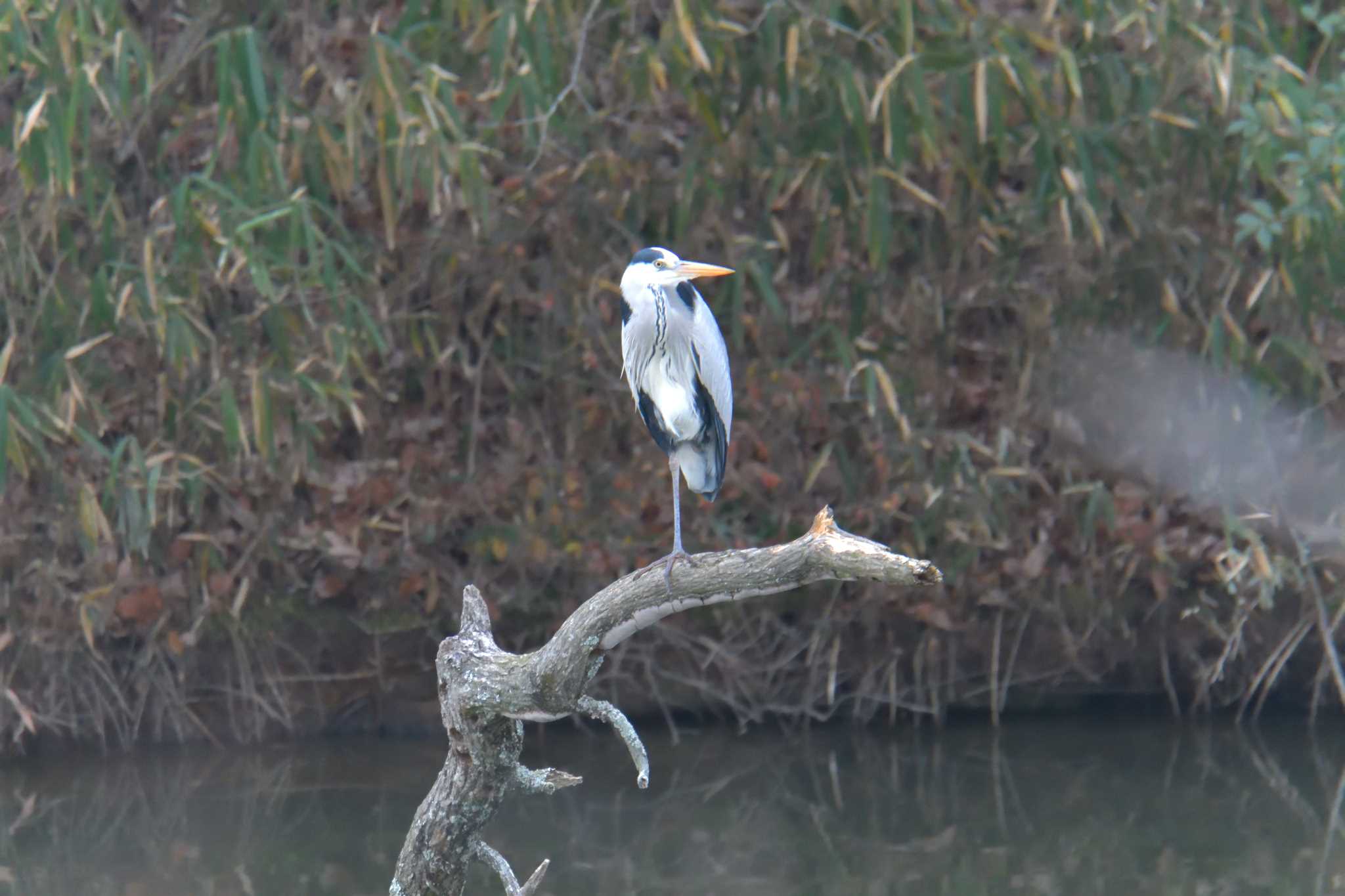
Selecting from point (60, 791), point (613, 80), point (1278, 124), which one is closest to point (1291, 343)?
point (1278, 124)

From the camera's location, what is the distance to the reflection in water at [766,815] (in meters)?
3.50

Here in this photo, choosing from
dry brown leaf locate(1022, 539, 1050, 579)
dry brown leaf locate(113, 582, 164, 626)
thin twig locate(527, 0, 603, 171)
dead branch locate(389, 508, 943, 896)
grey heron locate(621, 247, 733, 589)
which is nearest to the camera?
dead branch locate(389, 508, 943, 896)

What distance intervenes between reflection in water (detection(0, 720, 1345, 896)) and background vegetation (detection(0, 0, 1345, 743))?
172mm

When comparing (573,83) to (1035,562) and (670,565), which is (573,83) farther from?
(670,565)

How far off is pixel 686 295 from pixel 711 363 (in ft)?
0.39

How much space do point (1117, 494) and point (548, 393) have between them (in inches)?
59.5

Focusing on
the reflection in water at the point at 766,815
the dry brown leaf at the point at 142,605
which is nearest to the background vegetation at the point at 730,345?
the dry brown leaf at the point at 142,605

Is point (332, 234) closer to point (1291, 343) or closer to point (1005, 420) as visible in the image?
point (1005, 420)

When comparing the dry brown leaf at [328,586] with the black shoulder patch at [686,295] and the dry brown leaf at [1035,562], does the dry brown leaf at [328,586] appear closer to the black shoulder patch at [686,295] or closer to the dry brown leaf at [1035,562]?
the dry brown leaf at [1035,562]

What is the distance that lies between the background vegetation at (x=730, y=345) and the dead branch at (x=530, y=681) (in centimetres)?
190

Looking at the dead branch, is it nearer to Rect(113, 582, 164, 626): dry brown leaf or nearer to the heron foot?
the heron foot

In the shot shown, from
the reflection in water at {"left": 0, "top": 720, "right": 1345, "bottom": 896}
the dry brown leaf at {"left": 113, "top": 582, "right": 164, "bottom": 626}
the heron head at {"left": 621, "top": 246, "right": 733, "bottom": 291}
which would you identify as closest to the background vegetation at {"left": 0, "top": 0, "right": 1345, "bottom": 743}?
the dry brown leaf at {"left": 113, "top": 582, "right": 164, "bottom": 626}

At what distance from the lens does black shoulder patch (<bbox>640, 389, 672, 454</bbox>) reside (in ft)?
8.32

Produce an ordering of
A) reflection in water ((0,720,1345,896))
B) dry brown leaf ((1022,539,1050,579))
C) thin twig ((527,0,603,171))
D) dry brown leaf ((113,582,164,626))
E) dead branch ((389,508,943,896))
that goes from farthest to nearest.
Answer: dry brown leaf ((1022,539,1050,579)) → dry brown leaf ((113,582,164,626)) → thin twig ((527,0,603,171)) → reflection in water ((0,720,1345,896)) → dead branch ((389,508,943,896))
